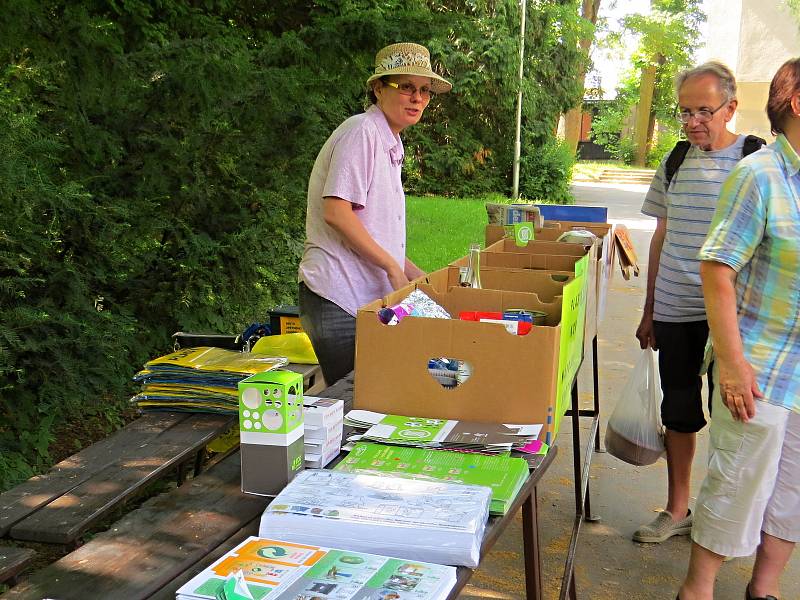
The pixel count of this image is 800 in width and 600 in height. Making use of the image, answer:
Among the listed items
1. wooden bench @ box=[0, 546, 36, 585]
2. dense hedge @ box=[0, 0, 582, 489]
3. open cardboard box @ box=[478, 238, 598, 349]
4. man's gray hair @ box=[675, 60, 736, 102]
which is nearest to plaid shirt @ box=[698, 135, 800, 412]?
open cardboard box @ box=[478, 238, 598, 349]

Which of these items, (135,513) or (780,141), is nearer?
(135,513)

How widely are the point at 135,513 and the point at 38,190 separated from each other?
2.96m

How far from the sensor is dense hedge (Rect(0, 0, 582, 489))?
430 centimetres

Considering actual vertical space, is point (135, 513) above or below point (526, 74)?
below

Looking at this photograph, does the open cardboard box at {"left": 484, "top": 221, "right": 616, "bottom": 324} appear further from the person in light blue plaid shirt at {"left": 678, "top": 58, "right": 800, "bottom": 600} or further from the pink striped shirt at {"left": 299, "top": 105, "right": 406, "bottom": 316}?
the person in light blue plaid shirt at {"left": 678, "top": 58, "right": 800, "bottom": 600}

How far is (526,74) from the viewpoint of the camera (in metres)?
22.5

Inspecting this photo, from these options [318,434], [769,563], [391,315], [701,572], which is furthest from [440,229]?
[318,434]

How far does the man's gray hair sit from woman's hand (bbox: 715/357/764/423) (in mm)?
1245

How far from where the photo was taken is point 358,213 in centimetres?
295

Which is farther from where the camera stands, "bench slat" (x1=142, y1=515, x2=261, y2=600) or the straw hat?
the straw hat

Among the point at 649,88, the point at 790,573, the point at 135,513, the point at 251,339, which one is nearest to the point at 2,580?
the point at 135,513

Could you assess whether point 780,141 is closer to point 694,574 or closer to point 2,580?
point 694,574

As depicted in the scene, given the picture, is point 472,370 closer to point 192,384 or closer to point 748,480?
point 192,384

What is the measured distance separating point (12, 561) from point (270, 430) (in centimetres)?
69
